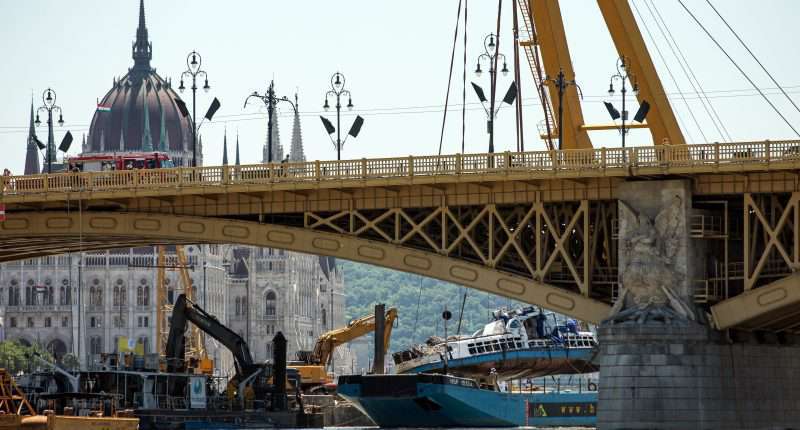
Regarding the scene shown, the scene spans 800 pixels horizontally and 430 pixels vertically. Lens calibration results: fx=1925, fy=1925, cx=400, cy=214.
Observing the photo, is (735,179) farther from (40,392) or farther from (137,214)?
(40,392)

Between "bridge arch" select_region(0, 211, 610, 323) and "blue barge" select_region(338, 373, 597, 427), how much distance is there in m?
13.8

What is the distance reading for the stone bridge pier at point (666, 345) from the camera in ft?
201

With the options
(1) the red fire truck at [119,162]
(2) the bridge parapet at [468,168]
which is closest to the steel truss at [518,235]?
(2) the bridge parapet at [468,168]

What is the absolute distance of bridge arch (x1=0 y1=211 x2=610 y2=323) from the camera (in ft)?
216

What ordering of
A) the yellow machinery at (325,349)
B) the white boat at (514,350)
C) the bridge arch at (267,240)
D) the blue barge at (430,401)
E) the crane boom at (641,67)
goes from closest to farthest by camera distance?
the bridge arch at (267,240)
the crane boom at (641,67)
the blue barge at (430,401)
the white boat at (514,350)
the yellow machinery at (325,349)

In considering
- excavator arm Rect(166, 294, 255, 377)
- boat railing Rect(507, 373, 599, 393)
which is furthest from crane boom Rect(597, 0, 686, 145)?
boat railing Rect(507, 373, 599, 393)

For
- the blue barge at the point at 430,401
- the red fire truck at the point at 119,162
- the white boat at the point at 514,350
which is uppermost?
the red fire truck at the point at 119,162

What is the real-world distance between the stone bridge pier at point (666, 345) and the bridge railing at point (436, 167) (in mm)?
1033

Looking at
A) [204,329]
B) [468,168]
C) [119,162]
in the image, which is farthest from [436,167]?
[204,329]

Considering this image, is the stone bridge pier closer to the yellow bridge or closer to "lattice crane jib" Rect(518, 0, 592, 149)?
the yellow bridge

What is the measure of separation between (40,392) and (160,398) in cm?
521

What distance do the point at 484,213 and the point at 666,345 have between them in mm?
8936

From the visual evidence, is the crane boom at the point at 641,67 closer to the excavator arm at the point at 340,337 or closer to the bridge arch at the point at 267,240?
the bridge arch at the point at 267,240

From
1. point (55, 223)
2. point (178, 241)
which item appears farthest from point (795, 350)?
point (55, 223)
